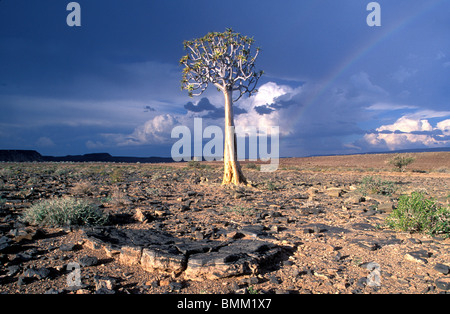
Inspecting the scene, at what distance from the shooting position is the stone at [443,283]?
420cm

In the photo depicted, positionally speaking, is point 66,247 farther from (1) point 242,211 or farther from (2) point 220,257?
(1) point 242,211

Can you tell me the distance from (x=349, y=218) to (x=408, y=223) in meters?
1.98

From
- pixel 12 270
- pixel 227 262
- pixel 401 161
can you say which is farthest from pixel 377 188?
pixel 401 161

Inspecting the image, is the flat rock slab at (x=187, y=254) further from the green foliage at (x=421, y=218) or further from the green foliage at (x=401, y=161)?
the green foliage at (x=401, y=161)

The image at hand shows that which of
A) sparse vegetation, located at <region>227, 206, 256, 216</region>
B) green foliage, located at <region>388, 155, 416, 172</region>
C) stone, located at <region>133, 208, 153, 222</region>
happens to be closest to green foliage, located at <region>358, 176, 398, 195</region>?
sparse vegetation, located at <region>227, 206, 256, 216</region>

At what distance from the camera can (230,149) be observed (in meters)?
16.4

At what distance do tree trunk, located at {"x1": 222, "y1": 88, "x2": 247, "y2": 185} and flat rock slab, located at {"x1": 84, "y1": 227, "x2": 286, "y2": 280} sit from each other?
10.3m

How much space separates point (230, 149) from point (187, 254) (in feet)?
38.0

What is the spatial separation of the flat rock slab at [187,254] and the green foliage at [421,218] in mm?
3377

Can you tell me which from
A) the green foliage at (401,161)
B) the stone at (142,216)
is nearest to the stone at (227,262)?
the stone at (142,216)

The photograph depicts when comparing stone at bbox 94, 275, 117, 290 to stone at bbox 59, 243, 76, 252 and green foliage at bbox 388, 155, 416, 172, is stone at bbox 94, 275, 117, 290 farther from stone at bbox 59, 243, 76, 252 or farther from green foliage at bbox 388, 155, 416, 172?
green foliage at bbox 388, 155, 416, 172

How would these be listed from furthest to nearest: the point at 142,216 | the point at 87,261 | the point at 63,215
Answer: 1. the point at 142,216
2. the point at 63,215
3. the point at 87,261
